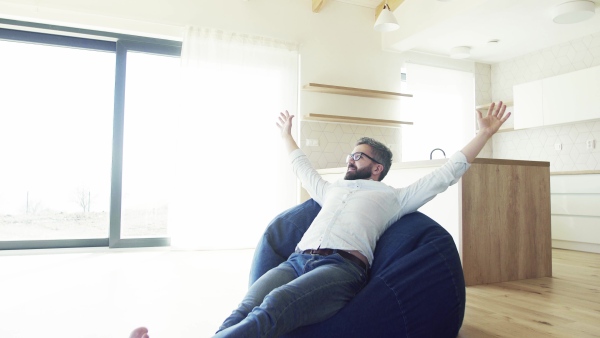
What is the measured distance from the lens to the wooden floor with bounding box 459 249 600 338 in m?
1.98

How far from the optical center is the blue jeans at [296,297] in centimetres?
129

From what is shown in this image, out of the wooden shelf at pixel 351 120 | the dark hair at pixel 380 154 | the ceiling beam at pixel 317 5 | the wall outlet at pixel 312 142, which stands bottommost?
the dark hair at pixel 380 154

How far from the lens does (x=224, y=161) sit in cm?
460

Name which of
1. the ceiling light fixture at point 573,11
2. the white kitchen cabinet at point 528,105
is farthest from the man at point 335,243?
the white kitchen cabinet at point 528,105

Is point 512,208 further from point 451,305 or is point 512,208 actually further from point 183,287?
point 183,287

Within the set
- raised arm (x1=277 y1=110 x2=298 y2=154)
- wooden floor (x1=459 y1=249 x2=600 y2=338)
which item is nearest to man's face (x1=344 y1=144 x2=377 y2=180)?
raised arm (x1=277 y1=110 x2=298 y2=154)

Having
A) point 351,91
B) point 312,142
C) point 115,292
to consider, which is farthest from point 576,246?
point 115,292

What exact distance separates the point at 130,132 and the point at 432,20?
353 cm

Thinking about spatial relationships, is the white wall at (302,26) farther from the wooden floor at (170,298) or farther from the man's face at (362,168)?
the man's face at (362,168)

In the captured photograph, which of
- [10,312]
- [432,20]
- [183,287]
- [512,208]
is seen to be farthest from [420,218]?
[432,20]

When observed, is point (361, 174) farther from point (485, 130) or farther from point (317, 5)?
point (317, 5)

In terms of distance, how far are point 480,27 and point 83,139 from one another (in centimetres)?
460

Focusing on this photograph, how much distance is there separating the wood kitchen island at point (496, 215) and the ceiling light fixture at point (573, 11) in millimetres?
1936

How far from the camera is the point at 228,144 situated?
4621 mm
